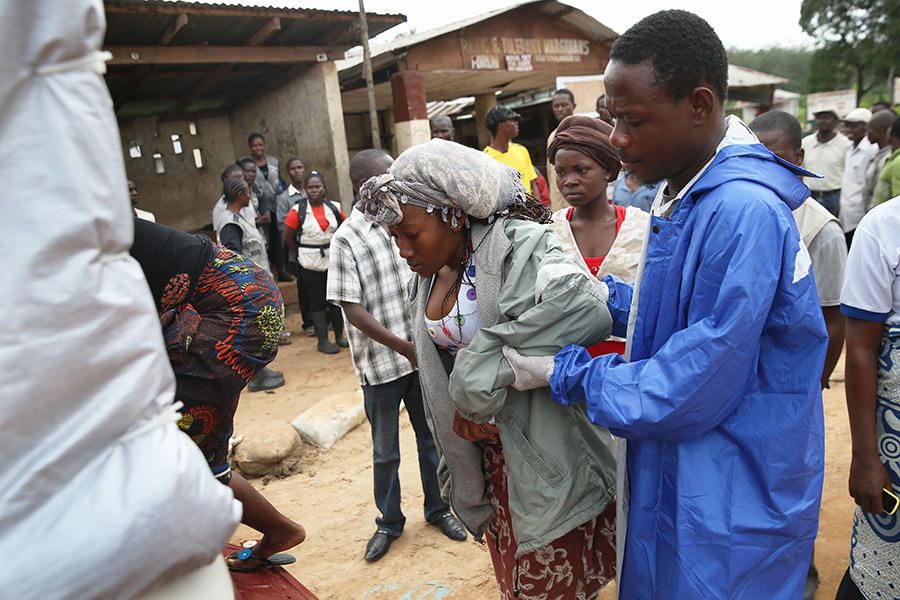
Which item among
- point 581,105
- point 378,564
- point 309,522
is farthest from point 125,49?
point 581,105

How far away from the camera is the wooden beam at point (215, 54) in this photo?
689 cm

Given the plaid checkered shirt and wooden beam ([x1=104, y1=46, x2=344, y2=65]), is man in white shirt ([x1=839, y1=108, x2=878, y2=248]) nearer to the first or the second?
the plaid checkered shirt

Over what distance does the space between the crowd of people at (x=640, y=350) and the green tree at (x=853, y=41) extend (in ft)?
83.1

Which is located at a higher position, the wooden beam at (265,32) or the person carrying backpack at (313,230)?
the wooden beam at (265,32)

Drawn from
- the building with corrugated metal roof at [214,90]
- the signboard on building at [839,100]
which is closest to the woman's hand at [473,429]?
the building with corrugated metal roof at [214,90]

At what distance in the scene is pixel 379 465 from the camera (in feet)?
10.6

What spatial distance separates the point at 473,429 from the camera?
6.08 feet

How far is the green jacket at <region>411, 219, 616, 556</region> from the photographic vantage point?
1.62m

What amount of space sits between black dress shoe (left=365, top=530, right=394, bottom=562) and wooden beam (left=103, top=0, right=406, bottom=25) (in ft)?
17.9

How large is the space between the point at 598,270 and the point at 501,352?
1335 millimetres

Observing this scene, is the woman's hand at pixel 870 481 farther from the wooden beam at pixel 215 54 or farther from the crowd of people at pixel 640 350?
the wooden beam at pixel 215 54

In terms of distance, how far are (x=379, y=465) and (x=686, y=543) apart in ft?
6.78

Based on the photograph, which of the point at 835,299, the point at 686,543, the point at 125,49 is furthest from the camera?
the point at 125,49

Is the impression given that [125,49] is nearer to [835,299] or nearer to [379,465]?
[379,465]
